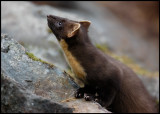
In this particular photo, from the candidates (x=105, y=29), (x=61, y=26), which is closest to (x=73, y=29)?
(x=61, y=26)

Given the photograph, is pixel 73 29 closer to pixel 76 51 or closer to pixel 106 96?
pixel 76 51

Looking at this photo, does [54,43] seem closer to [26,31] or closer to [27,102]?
[26,31]

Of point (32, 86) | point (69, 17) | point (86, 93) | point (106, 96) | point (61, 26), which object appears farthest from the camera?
point (69, 17)

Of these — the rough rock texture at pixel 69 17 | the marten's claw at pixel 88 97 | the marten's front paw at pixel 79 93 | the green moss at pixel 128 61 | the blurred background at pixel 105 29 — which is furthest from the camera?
the green moss at pixel 128 61

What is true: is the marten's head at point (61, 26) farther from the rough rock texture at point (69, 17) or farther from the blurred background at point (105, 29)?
the rough rock texture at point (69, 17)

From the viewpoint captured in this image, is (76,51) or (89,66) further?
(76,51)

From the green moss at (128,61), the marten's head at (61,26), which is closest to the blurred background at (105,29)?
the green moss at (128,61)

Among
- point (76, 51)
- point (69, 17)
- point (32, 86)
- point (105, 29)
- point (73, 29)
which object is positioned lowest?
point (105, 29)

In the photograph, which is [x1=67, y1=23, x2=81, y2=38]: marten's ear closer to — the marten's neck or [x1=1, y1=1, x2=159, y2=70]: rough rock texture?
the marten's neck
